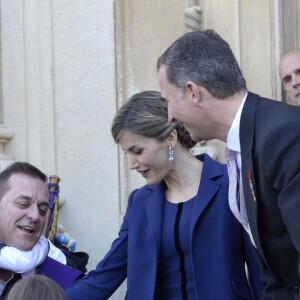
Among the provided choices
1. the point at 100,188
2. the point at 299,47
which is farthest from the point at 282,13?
the point at 100,188

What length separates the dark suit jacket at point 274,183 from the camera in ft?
10.1

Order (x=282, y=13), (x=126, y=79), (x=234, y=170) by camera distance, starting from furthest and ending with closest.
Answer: (x=126, y=79)
(x=282, y=13)
(x=234, y=170)

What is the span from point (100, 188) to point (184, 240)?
6.03 feet

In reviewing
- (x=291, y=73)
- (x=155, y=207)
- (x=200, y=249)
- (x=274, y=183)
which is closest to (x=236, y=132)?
(x=274, y=183)

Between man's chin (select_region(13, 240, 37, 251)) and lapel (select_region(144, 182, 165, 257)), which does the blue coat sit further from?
man's chin (select_region(13, 240, 37, 251))

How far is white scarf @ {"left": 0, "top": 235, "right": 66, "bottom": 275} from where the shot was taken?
4.50 metres

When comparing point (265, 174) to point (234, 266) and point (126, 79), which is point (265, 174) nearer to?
point (234, 266)

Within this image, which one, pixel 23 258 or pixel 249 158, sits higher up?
pixel 249 158

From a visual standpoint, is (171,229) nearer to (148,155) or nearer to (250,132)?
(148,155)

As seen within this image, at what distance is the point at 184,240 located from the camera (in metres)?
4.14

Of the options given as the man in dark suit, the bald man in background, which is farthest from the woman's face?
the bald man in background

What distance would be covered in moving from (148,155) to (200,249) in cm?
42

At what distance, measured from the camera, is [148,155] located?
4.23 metres

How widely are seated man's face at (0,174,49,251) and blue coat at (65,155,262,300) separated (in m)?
0.35
